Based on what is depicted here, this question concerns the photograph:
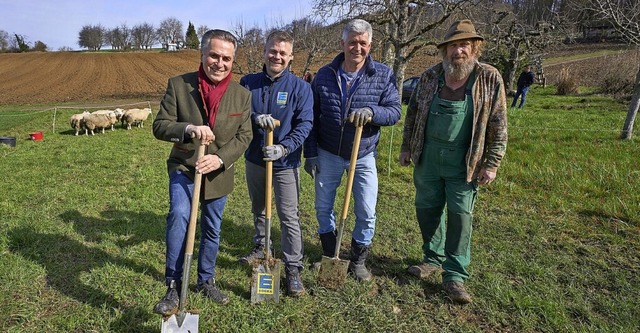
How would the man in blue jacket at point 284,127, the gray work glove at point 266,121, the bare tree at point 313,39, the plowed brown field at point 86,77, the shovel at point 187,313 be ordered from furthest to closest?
the plowed brown field at point 86,77
the bare tree at point 313,39
the man in blue jacket at point 284,127
the gray work glove at point 266,121
the shovel at point 187,313

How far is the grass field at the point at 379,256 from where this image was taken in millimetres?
2889

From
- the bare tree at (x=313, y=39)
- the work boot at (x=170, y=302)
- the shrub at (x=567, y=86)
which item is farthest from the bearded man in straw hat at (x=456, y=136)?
the shrub at (x=567, y=86)

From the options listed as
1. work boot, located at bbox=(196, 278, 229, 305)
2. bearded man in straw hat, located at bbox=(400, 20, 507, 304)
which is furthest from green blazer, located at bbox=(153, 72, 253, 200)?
bearded man in straw hat, located at bbox=(400, 20, 507, 304)

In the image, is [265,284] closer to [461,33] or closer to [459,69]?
[459,69]

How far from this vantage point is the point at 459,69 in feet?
9.71

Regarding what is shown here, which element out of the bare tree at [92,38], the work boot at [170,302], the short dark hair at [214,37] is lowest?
the work boot at [170,302]

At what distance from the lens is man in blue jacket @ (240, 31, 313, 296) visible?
297cm

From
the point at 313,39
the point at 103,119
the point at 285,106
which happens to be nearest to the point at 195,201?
the point at 285,106

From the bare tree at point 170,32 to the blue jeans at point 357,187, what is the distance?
260ft

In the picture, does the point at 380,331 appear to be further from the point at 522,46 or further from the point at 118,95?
the point at 118,95

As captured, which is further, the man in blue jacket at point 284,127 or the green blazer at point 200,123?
the man in blue jacket at point 284,127

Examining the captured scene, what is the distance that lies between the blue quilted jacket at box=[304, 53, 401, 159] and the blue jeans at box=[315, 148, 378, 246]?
8 cm

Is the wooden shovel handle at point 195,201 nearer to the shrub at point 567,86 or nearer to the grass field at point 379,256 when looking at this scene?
the grass field at point 379,256

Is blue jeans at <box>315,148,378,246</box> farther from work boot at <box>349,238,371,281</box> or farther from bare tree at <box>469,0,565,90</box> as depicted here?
bare tree at <box>469,0,565,90</box>
